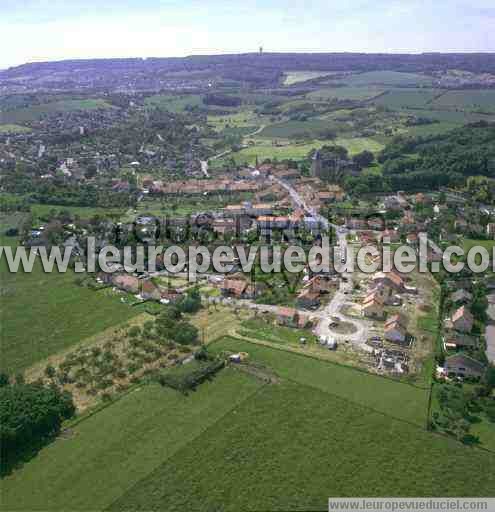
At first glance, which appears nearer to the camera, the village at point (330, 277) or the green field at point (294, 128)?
the village at point (330, 277)

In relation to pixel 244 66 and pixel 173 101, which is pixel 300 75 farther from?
pixel 173 101

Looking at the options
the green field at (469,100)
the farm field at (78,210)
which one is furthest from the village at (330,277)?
the green field at (469,100)

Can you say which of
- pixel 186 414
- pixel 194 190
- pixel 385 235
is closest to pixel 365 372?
pixel 186 414

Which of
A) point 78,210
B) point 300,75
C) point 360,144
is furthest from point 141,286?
point 300,75

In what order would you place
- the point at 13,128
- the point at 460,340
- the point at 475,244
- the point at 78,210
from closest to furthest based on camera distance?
the point at 460,340 < the point at 475,244 < the point at 78,210 < the point at 13,128

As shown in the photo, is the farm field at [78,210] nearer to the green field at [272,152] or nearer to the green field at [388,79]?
the green field at [272,152]

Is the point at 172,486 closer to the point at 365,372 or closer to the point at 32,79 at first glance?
the point at 365,372
